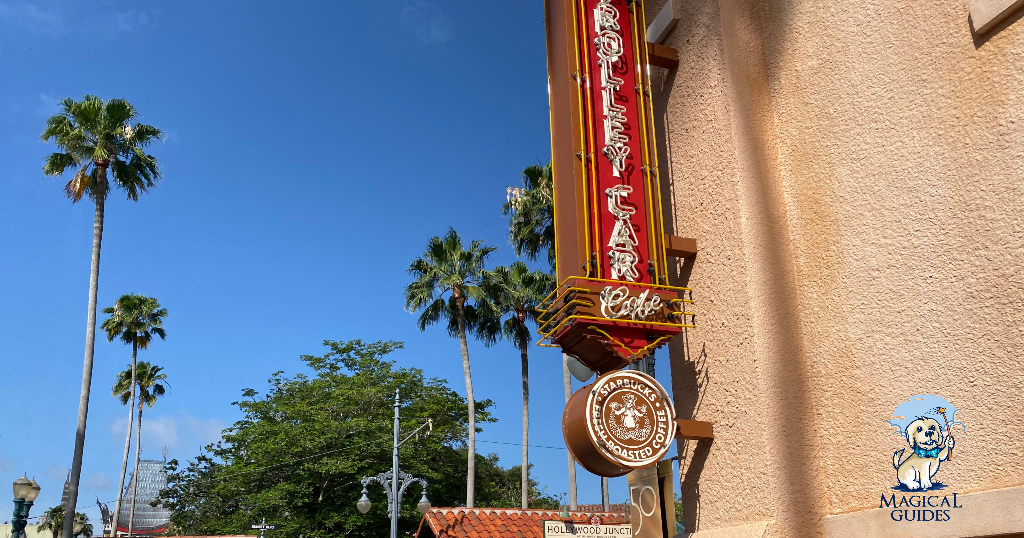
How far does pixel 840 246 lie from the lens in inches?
275

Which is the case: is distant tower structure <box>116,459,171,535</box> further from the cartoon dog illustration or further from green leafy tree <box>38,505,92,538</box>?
the cartoon dog illustration

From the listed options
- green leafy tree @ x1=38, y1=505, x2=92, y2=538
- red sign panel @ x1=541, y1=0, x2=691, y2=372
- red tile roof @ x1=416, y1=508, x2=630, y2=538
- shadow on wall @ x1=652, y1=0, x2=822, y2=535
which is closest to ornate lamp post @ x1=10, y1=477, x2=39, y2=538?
red tile roof @ x1=416, y1=508, x2=630, y2=538

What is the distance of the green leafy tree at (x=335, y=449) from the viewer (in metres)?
36.7

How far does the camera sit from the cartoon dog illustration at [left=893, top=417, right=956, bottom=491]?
18.7 ft

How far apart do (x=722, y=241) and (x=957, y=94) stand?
267 centimetres

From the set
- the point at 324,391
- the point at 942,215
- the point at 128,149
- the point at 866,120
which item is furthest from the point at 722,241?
the point at 324,391

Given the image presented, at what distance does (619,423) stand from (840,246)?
8.74ft

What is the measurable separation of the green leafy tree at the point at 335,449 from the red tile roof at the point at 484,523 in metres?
16.6

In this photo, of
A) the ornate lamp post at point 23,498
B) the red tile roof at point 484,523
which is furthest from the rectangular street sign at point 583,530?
the ornate lamp post at point 23,498

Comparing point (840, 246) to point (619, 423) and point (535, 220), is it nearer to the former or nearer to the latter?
point (619, 423)

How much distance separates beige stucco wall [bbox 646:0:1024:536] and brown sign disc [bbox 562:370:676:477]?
599mm

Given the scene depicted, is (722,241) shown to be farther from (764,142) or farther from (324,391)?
(324,391)

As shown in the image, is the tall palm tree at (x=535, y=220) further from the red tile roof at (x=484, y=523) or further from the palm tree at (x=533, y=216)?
the red tile roof at (x=484, y=523)

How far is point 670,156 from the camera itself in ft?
30.2
